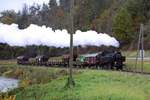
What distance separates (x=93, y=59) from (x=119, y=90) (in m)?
31.0

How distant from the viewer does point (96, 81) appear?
41.1 meters

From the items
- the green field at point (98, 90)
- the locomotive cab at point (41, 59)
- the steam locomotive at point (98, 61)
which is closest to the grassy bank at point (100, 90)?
the green field at point (98, 90)

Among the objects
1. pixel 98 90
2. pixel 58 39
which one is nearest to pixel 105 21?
pixel 58 39

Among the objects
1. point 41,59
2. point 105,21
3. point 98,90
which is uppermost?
point 105,21

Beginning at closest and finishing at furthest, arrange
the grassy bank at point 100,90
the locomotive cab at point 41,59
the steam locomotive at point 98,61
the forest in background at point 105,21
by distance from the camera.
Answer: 1. the grassy bank at point 100,90
2. the steam locomotive at point 98,61
3. the locomotive cab at point 41,59
4. the forest in background at point 105,21

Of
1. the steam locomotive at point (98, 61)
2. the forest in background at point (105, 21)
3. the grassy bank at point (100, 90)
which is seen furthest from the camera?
the forest in background at point (105, 21)

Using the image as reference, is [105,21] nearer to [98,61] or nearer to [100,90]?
[98,61]

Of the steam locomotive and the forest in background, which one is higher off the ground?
the forest in background

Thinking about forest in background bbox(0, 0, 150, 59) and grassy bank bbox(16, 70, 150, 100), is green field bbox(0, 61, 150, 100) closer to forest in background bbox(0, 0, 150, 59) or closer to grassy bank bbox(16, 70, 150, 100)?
grassy bank bbox(16, 70, 150, 100)

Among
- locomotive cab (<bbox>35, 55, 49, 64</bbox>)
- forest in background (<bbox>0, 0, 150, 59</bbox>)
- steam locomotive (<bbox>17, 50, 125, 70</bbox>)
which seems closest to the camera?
steam locomotive (<bbox>17, 50, 125, 70</bbox>)

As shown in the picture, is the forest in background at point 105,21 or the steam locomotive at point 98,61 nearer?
the steam locomotive at point 98,61

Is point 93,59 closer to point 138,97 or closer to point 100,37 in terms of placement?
point 100,37

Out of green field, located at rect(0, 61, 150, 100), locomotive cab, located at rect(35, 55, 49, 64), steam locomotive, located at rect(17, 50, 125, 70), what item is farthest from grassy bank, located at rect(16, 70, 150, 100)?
locomotive cab, located at rect(35, 55, 49, 64)

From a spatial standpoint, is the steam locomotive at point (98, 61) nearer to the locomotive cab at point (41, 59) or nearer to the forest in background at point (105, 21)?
the locomotive cab at point (41, 59)
